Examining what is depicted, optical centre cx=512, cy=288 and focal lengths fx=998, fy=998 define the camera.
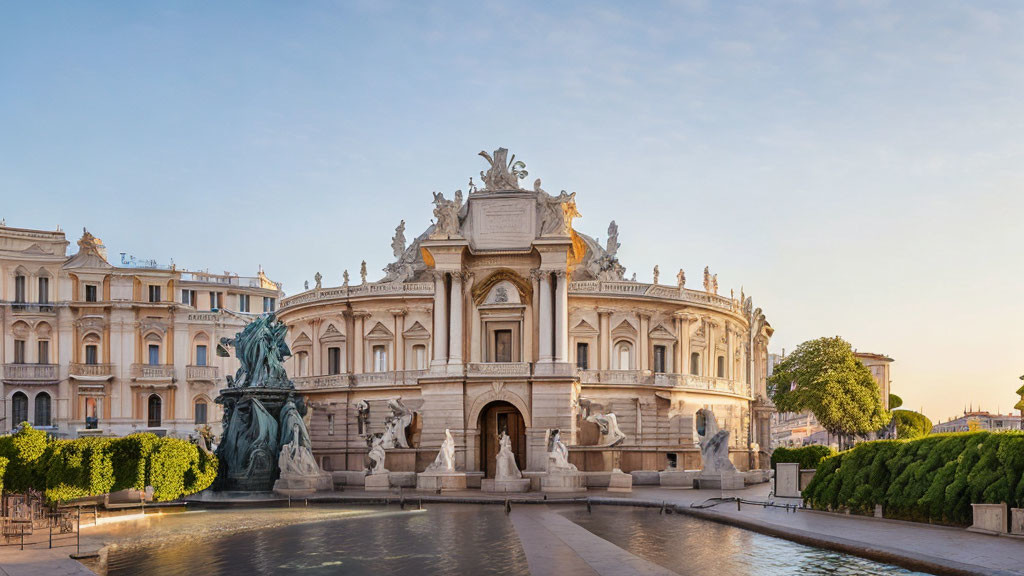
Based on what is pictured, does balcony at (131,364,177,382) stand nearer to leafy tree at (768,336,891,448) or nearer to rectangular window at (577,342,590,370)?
rectangular window at (577,342,590,370)

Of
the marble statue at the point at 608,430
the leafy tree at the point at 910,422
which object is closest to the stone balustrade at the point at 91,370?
the marble statue at the point at 608,430

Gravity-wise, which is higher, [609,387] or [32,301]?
[32,301]

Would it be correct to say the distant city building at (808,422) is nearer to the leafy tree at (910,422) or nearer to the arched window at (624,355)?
the leafy tree at (910,422)

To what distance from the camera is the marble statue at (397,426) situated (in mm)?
48906

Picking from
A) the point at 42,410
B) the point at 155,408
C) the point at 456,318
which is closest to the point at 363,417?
the point at 456,318

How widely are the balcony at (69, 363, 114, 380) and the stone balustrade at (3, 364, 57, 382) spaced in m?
1.24

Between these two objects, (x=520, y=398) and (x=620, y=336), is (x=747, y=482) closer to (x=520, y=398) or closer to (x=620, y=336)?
(x=620, y=336)

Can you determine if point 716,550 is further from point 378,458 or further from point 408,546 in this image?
point 378,458

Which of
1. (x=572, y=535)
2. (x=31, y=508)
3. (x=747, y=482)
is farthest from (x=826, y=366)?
(x=31, y=508)

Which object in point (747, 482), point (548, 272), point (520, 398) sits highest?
point (548, 272)

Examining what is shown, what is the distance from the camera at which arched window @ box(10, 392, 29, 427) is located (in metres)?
65.7

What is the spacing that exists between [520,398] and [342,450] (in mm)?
16995

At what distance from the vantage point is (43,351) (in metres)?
67.2

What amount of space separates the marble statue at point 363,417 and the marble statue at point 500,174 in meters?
16.7
